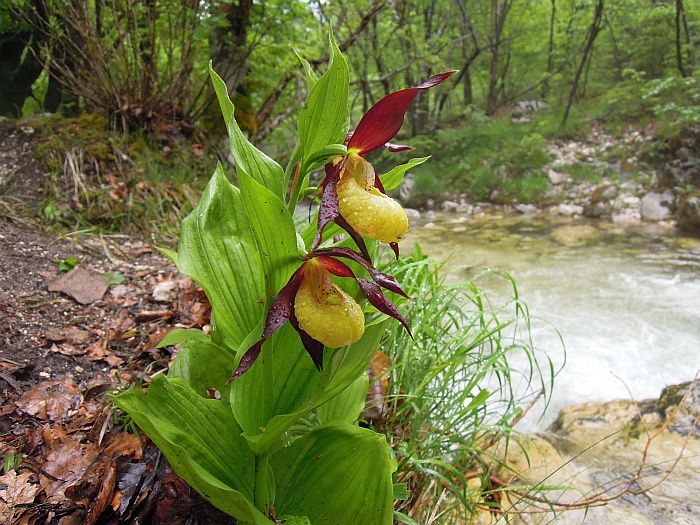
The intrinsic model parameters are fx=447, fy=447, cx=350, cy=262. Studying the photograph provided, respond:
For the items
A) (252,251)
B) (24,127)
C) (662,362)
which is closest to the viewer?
(252,251)

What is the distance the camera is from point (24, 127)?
10.4ft

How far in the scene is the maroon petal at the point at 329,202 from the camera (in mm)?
752

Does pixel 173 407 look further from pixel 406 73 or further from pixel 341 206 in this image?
pixel 406 73

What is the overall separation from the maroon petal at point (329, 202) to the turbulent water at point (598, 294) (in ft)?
4.08

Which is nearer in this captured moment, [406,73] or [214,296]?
[214,296]

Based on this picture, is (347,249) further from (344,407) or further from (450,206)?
(450,206)

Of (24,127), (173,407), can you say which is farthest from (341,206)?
(24,127)

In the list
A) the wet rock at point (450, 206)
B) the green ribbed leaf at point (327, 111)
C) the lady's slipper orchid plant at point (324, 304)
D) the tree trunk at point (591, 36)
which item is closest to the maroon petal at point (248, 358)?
the lady's slipper orchid plant at point (324, 304)

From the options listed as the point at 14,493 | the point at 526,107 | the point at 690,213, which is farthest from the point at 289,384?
the point at 526,107

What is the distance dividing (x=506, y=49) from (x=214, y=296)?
10.9 m

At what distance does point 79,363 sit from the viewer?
1.60 metres

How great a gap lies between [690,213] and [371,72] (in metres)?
5.66

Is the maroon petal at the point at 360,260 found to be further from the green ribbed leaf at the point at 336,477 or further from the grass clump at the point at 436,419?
the grass clump at the point at 436,419

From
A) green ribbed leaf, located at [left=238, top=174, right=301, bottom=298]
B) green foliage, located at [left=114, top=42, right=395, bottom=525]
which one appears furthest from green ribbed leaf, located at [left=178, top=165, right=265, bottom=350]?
green ribbed leaf, located at [left=238, top=174, right=301, bottom=298]
